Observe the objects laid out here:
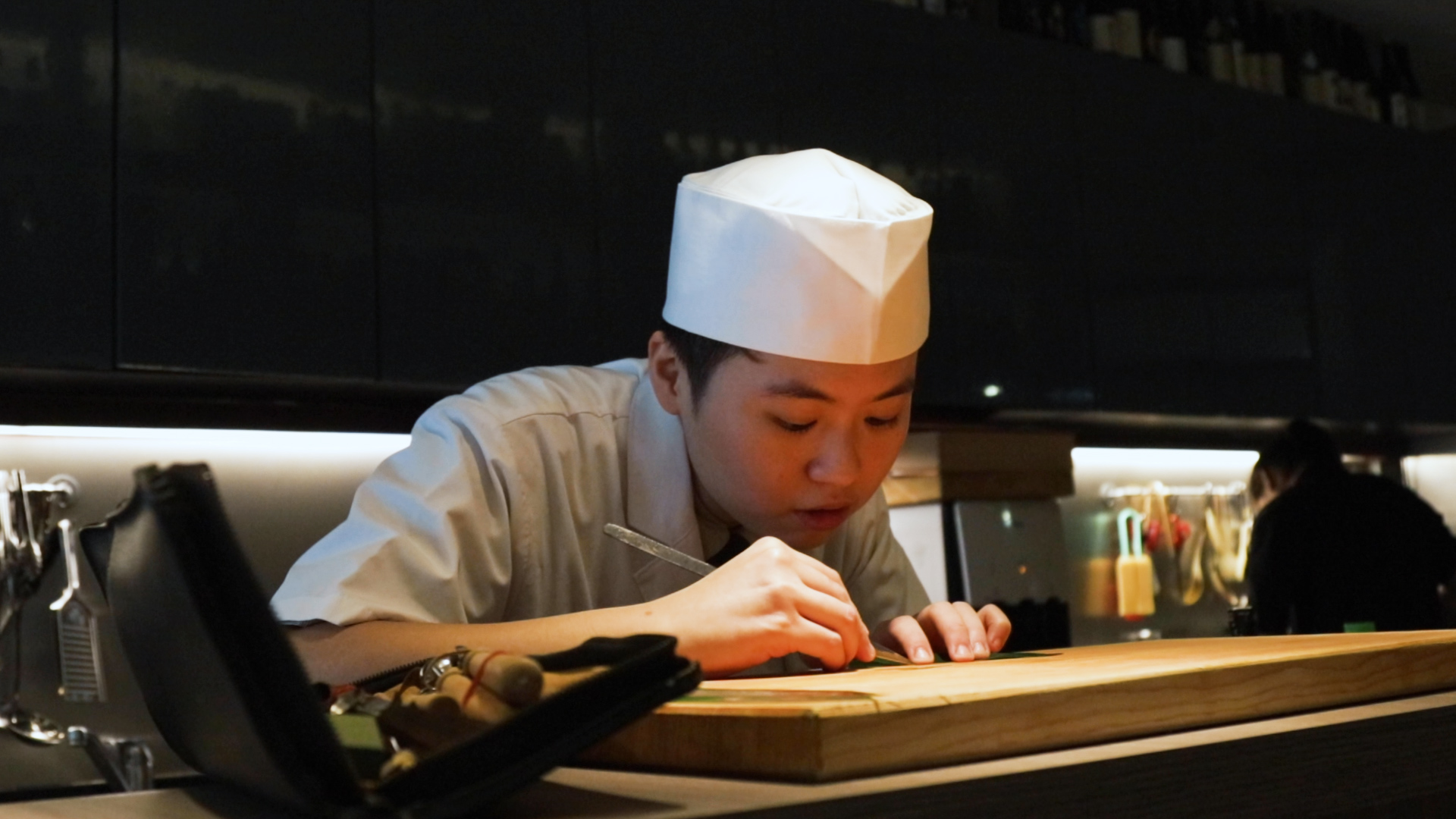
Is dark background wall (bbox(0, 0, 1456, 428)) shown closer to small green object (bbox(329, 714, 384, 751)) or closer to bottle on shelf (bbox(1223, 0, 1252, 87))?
bottle on shelf (bbox(1223, 0, 1252, 87))

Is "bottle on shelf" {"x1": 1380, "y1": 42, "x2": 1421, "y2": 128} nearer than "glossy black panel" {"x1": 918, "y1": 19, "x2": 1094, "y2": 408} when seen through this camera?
No

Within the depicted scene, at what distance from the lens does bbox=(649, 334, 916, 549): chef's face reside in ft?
3.51

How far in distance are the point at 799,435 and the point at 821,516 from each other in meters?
0.09

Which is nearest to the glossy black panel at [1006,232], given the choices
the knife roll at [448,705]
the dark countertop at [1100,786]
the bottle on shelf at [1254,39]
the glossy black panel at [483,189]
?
the glossy black panel at [483,189]

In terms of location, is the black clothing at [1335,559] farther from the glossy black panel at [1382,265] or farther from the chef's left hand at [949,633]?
the chef's left hand at [949,633]

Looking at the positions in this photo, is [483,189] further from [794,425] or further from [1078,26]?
[1078,26]

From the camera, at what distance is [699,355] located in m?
1.19

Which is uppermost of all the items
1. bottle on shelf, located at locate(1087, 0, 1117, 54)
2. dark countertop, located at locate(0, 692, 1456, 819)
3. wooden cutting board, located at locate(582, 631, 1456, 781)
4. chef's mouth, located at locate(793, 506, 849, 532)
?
bottle on shelf, located at locate(1087, 0, 1117, 54)

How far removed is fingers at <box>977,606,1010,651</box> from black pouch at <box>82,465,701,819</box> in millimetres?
733

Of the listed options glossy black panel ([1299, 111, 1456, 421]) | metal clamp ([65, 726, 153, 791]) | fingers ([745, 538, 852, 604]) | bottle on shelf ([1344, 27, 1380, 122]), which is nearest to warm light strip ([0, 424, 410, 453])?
metal clamp ([65, 726, 153, 791])

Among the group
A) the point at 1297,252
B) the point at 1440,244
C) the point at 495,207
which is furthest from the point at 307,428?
the point at 1440,244

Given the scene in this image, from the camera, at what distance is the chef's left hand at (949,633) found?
3.35 feet

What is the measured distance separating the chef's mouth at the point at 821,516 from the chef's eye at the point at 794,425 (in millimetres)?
78

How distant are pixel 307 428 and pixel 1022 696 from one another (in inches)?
69.1
